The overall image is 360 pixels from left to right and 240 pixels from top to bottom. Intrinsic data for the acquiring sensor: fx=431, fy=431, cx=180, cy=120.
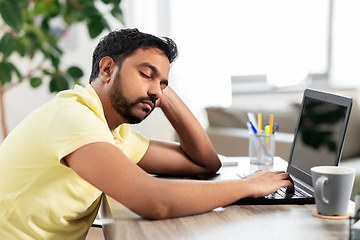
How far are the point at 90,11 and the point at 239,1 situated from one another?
134 centimetres

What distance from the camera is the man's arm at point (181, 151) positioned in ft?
4.39

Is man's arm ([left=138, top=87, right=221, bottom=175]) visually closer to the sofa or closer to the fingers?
the fingers

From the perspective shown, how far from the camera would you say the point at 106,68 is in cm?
111

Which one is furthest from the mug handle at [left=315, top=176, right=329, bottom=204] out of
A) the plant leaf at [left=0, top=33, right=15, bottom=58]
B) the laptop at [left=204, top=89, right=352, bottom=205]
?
the plant leaf at [left=0, top=33, right=15, bottom=58]

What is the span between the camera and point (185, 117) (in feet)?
4.57

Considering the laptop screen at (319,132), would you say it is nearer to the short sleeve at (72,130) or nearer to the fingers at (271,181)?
the fingers at (271,181)

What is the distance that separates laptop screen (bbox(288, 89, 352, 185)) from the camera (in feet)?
3.39

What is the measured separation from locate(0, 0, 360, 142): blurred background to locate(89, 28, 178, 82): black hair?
5.39ft

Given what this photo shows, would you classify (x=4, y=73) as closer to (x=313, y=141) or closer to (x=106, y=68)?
(x=106, y=68)

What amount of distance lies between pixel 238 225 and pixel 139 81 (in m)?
0.43

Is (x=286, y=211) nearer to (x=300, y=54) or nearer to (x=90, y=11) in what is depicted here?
(x=90, y=11)

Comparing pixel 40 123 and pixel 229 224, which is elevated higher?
pixel 40 123

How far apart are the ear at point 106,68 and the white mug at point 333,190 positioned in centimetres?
56

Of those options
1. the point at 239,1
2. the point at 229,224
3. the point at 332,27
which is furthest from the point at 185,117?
the point at 332,27
